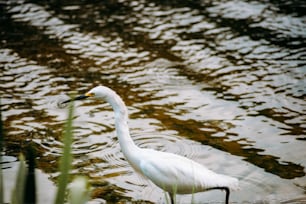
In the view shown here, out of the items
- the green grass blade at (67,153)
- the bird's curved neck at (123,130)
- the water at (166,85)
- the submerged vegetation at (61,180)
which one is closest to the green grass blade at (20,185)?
the submerged vegetation at (61,180)

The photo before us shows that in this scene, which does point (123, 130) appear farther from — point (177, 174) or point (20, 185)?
point (20, 185)

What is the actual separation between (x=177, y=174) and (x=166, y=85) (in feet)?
11.0

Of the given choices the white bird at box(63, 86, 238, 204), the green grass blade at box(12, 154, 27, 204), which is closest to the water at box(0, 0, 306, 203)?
the white bird at box(63, 86, 238, 204)

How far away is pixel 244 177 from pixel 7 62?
16.9 ft

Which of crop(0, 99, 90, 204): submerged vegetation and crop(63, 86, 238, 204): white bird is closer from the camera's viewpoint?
crop(0, 99, 90, 204): submerged vegetation

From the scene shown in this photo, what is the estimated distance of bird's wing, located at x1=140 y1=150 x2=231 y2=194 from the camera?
415cm

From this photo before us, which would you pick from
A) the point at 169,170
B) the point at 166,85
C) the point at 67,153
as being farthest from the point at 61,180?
the point at 166,85

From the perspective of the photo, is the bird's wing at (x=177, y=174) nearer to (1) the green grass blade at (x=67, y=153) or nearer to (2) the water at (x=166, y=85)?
(2) the water at (x=166, y=85)

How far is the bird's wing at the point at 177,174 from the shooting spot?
415 centimetres

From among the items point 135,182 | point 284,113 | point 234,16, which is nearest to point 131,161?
point 135,182

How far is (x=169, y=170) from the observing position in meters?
4.18

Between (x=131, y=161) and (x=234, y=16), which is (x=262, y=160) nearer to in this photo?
(x=131, y=161)

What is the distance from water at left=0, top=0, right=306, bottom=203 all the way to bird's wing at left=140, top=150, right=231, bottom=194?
1.88 ft

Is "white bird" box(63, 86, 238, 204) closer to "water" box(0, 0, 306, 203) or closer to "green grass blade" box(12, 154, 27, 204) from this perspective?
"water" box(0, 0, 306, 203)
